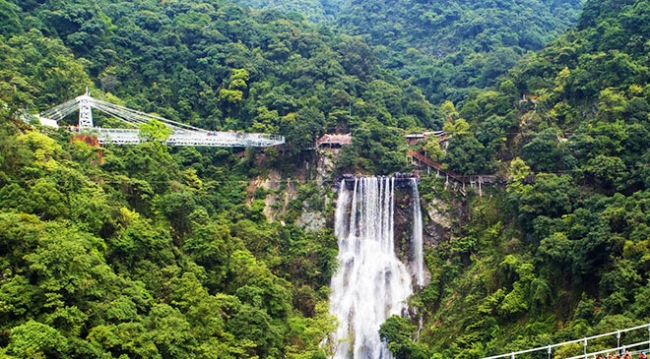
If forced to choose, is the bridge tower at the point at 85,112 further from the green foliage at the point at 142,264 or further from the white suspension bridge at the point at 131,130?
the green foliage at the point at 142,264

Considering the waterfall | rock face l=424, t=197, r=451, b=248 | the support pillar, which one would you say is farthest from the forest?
the support pillar

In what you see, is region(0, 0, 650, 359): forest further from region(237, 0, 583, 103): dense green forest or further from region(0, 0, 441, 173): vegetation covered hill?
region(237, 0, 583, 103): dense green forest

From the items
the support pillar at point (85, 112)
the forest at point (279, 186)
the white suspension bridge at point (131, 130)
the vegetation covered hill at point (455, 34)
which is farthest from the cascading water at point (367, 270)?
the vegetation covered hill at point (455, 34)

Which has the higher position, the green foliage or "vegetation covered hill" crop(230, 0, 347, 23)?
"vegetation covered hill" crop(230, 0, 347, 23)

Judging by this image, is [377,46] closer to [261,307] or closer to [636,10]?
[636,10]

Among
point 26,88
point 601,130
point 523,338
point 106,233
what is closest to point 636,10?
point 601,130

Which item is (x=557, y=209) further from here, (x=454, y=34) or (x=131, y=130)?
(x=454, y=34)

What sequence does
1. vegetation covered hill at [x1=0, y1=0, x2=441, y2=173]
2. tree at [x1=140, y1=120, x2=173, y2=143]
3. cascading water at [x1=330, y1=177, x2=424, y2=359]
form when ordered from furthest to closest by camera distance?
vegetation covered hill at [x1=0, y1=0, x2=441, y2=173]
cascading water at [x1=330, y1=177, x2=424, y2=359]
tree at [x1=140, y1=120, x2=173, y2=143]
